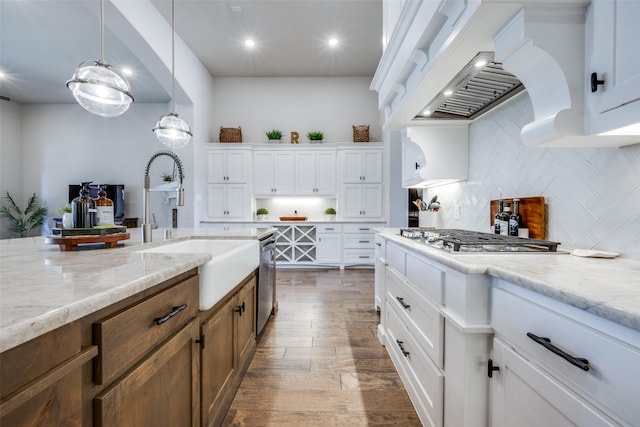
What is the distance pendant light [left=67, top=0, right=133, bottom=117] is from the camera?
1909 millimetres

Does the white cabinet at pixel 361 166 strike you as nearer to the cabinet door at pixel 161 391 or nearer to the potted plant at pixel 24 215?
the cabinet door at pixel 161 391

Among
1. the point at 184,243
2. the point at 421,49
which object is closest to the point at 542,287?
the point at 421,49

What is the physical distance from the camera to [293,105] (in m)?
6.02

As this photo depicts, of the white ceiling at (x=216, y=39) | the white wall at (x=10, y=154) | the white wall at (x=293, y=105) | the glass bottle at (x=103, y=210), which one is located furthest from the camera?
the white wall at (x=10, y=154)

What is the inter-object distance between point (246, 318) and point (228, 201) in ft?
12.8

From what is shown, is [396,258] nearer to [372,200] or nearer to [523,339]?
[523,339]

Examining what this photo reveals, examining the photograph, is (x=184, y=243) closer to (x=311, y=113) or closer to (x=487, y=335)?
(x=487, y=335)

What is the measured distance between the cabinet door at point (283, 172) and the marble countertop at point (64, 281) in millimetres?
4240

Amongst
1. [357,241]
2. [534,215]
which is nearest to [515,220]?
[534,215]

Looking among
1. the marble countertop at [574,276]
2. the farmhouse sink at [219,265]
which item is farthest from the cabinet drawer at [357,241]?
the marble countertop at [574,276]

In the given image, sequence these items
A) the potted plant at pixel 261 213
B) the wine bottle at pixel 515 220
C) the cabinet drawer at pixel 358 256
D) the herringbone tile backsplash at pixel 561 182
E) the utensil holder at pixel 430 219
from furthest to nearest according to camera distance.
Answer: the potted plant at pixel 261 213 < the cabinet drawer at pixel 358 256 < the utensil holder at pixel 430 219 < the wine bottle at pixel 515 220 < the herringbone tile backsplash at pixel 561 182

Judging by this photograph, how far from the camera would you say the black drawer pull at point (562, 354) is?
0.64 metres

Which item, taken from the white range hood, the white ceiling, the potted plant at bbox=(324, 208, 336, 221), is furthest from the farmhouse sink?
the potted plant at bbox=(324, 208, 336, 221)

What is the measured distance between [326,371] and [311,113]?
507 centimetres
